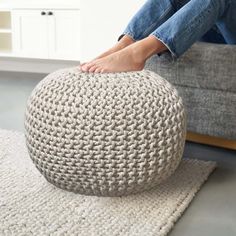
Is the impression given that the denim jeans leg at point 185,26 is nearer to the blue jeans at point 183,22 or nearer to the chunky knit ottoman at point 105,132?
the blue jeans at point 183,22

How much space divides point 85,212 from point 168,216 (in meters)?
0.20

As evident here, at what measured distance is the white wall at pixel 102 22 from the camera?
247cm

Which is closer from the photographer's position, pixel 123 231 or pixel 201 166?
pixel 123 231

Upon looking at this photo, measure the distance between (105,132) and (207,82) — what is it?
0.53 meters

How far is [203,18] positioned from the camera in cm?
132

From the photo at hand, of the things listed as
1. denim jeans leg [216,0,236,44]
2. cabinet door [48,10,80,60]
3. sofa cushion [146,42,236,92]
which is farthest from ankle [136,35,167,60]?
cabinet door [48,10,80,60]

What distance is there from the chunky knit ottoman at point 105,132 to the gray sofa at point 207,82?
1.06ft

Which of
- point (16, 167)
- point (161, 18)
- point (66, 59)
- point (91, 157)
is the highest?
point (161, 18)

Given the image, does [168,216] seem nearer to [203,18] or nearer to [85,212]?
[85,212]

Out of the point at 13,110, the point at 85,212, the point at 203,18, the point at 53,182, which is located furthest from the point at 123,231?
the point at 13,110

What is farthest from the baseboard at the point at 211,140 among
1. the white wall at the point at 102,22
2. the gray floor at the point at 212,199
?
the white wall at the point at 102,22

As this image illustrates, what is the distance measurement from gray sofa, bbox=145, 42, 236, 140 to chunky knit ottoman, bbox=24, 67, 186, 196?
1.06 feet

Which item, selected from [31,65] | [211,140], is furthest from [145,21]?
[31,65]

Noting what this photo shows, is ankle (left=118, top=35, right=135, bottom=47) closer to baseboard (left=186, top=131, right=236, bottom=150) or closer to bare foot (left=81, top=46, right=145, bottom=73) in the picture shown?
bare foot (left=81, top=46, right=145, bottom=73)
